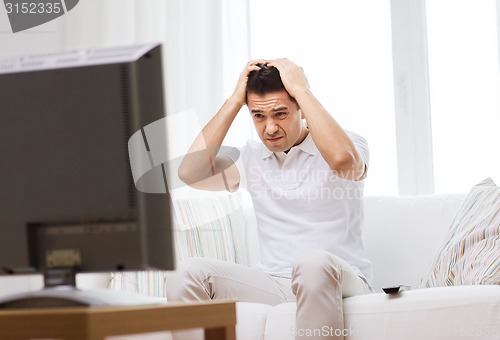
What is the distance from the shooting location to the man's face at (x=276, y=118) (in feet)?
8.22

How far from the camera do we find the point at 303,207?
2.47 metres

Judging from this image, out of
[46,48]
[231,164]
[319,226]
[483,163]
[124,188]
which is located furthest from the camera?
[46,48]

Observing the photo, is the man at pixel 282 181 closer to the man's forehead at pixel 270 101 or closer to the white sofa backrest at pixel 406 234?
the man's forehead at pixel 270 101

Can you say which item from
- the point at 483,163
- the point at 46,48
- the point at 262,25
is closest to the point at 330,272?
the point at 483,163

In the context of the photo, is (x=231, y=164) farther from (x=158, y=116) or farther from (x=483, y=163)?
(x=158, y=116)

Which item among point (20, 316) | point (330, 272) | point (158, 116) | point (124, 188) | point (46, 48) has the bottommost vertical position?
point (330, 272)

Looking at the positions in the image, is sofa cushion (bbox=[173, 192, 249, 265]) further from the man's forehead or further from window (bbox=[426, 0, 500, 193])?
window (bbox=[426, 0, 500, 193])

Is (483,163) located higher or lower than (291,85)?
lower

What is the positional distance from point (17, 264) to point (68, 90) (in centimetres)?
29

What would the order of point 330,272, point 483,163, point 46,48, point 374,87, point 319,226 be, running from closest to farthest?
point 330,272, point 319,226, point 483,163, point 374,87, point 46,48

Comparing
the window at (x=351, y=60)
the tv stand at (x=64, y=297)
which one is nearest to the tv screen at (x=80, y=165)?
the tv stand at (x=64, y=297)

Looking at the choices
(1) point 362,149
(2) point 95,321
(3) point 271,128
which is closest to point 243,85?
(3) point 271,128

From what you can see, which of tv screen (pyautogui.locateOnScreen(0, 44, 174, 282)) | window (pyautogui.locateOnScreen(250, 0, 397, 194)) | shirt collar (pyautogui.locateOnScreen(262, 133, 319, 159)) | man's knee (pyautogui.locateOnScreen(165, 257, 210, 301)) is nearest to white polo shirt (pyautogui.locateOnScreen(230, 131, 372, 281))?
shirt collar (pyautogui.locateOnScreen(262, 133, 319, 159))

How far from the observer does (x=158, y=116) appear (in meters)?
1.22
